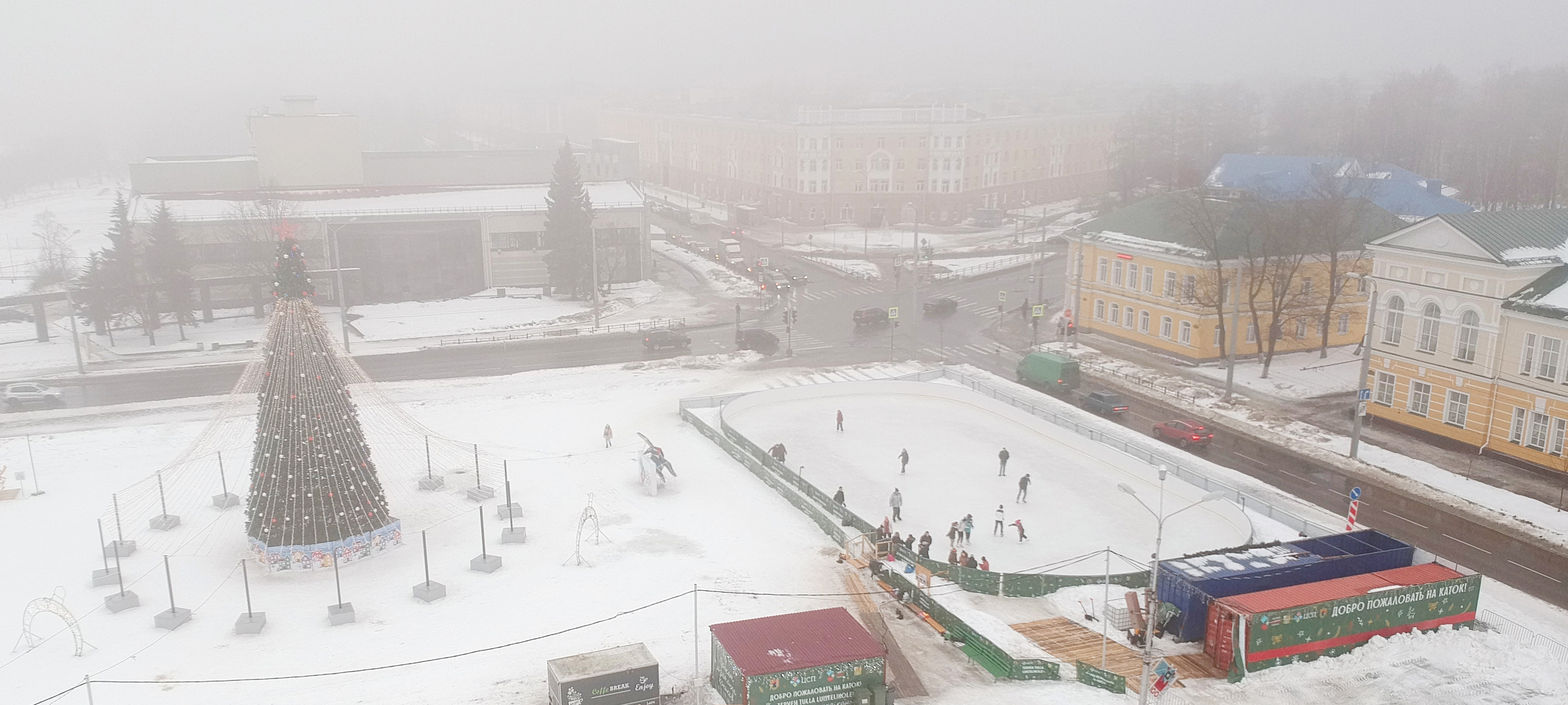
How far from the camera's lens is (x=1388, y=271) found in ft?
152

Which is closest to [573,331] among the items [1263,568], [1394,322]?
[1394,322]

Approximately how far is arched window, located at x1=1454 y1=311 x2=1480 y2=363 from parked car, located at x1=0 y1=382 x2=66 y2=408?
6251cm

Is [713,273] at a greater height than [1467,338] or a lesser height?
lesser

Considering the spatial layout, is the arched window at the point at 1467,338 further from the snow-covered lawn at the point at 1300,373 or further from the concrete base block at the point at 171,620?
the concrete base block at the point at 171,620

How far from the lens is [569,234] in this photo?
7481cm

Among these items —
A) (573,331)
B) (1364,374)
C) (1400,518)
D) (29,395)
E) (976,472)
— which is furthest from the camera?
(573,331)

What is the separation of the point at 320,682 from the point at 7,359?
48.8 metres

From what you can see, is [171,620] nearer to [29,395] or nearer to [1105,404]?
[29,395]

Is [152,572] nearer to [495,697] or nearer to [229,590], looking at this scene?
[229,590]

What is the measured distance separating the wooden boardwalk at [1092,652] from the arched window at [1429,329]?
26314 millimetres

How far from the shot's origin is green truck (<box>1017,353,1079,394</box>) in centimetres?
5266

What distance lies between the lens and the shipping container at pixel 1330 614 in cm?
2533

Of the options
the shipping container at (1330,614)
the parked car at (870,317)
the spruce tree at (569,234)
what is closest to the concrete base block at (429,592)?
the shipping container at (1330,614)

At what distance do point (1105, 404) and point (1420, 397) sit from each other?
12934mm
